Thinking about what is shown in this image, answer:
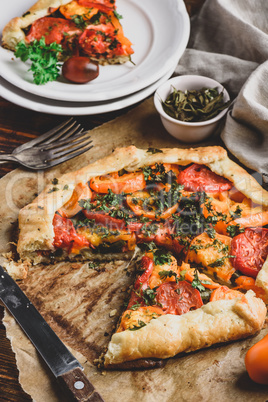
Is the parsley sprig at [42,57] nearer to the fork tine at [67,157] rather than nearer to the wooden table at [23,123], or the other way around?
the wooden table at [23,123]

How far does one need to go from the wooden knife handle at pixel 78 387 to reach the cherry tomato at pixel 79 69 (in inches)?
136

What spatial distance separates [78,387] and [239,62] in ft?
14.7

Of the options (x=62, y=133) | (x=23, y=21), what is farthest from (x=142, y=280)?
(x=23, y=21)

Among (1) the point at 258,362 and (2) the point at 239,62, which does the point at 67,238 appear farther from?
(2) the point at 239,62

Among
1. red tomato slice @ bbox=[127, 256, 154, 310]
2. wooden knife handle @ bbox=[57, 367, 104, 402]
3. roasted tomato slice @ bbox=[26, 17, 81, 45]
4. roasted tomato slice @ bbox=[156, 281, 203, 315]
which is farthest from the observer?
roasted tomato slice @ bbox=[26, 17, 81, 45]

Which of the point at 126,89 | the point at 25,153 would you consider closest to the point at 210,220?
the point at 126,89

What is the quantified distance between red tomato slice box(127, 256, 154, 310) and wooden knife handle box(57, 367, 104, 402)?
2.85 feet

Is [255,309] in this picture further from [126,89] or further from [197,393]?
[126,89]

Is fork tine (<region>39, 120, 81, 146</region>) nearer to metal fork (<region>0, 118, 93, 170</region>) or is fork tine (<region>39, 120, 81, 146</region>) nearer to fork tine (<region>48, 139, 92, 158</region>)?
metal fork (<region>0, 118, 93, 170</region>)

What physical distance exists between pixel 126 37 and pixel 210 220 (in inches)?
119

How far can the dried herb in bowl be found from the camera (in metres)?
5.83

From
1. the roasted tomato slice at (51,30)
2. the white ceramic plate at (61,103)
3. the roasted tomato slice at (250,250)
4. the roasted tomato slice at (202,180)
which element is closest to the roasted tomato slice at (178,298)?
the roasted tomato slice at (250,250)

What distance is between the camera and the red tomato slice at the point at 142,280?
4.57m

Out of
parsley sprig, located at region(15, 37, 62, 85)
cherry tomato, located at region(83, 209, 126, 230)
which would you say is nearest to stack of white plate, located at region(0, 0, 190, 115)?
parsley sprig, located at region(15, 37, 62, 85)
